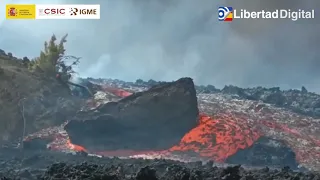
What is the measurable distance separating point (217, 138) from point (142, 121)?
351 inches

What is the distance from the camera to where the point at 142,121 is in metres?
54.0

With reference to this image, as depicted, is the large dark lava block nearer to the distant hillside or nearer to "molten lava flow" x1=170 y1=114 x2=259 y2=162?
"molten lava flow" x1=170 y1=114 x2=259 y2=162

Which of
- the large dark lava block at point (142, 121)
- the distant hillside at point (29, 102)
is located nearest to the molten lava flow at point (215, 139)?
the large dark lava block at point (142, 121)

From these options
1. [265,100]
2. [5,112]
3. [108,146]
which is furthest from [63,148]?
[265,100]

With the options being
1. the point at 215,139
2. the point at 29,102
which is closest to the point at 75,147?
the point at 29,102

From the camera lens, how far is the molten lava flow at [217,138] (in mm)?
48562

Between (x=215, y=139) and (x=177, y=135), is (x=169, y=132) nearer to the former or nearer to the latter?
(x=177, y=135)

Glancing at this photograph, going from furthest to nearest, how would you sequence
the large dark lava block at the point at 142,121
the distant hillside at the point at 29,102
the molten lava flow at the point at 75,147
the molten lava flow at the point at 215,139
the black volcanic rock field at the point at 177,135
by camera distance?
1. the distant hillside at the point at 29,102
2. the large dark lava block at the point at 142,121
3. the molten lava flow at the point at 215,139
4. the molten lava flow at the point at 75,147
5. the black volcanic rock field at the point at 177,135

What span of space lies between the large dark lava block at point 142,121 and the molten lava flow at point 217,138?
1.45 m

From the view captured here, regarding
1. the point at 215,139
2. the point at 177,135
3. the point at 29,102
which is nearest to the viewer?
the point at 215,139

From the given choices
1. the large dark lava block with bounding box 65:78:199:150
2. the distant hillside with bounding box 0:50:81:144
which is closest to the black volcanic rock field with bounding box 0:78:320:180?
the large dark lava block with bounding box 65:78:199:150

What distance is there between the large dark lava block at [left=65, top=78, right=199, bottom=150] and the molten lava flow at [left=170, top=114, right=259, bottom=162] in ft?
4.77

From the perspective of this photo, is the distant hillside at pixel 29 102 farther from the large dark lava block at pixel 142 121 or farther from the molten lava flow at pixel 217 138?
the molten lava flow at pixel 217 138

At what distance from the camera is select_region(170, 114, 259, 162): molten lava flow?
4856 cm
